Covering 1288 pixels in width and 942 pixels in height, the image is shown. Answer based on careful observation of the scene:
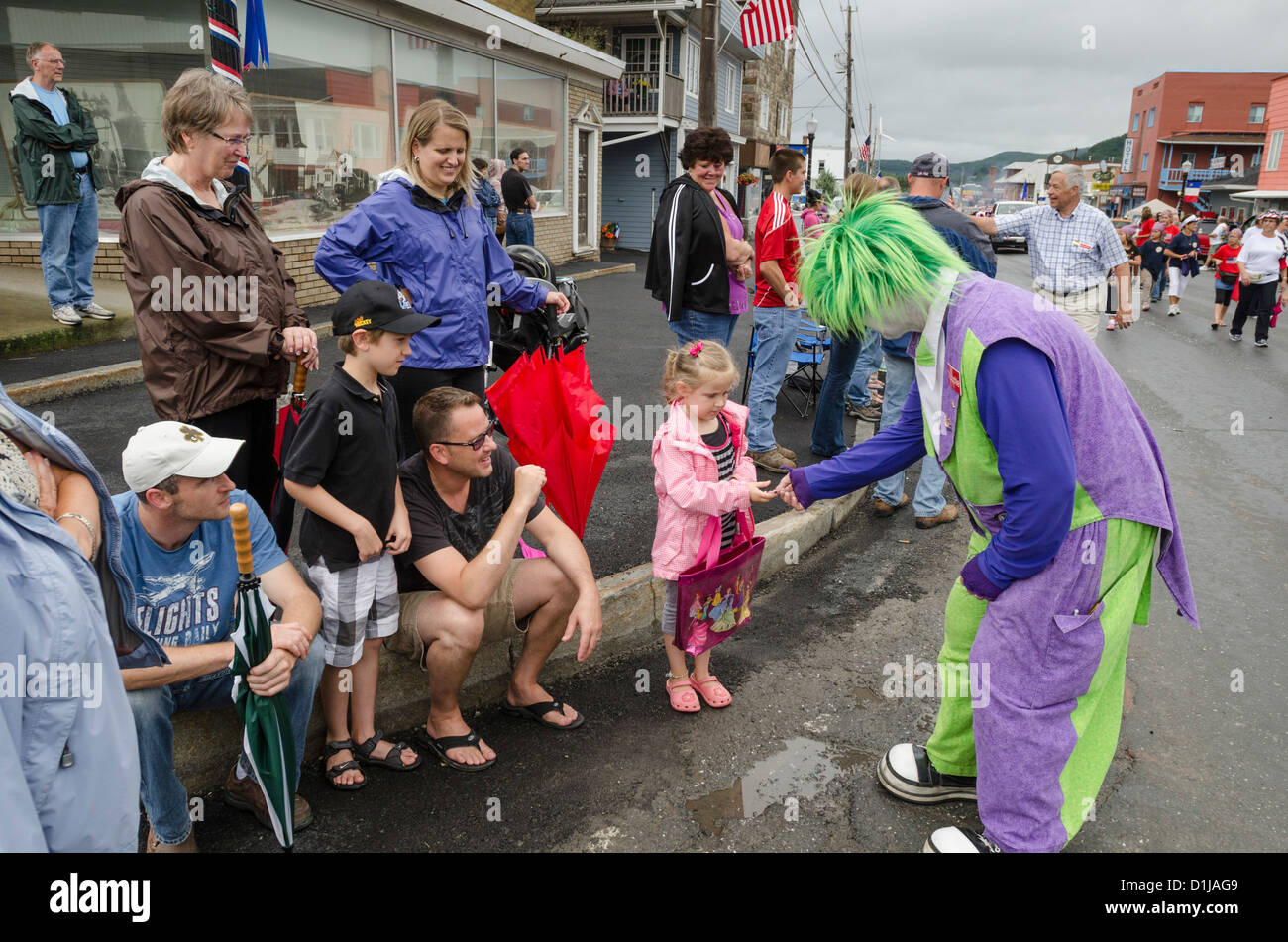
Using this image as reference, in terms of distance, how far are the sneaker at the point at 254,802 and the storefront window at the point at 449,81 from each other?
10.7m

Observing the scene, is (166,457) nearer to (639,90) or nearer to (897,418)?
(897,418)

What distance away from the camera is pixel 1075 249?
266 inches

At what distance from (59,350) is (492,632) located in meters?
6.22

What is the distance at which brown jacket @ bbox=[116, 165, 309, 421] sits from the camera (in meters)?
3.04

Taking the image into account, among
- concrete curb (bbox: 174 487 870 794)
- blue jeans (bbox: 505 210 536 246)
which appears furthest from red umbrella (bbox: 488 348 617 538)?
blue jeans (bbox: 505 210 536 246)

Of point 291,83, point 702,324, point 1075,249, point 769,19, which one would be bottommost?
point 702,324

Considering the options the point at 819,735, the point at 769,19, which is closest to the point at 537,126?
the point at 769,19

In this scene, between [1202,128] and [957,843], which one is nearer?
[957,843]

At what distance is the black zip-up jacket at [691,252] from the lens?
551 cm

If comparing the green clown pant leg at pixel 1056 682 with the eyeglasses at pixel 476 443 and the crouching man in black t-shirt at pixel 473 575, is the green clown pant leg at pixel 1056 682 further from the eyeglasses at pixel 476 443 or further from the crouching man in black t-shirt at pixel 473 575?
the eyeglasses at pixel 476 443

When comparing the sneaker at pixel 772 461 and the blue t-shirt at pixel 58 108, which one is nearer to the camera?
the sneaker at pixel 772 461

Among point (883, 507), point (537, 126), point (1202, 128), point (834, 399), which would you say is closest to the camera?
point (883, 507)

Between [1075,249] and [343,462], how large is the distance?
603 cm

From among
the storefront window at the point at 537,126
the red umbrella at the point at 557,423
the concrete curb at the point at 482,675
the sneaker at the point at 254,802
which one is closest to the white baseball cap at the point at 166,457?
the concrete curb at the point at 482,675
